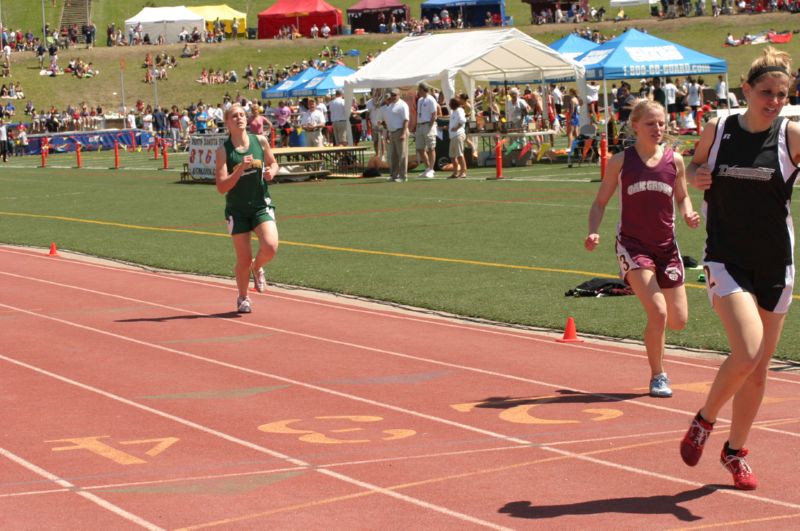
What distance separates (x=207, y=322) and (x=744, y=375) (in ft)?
23.9

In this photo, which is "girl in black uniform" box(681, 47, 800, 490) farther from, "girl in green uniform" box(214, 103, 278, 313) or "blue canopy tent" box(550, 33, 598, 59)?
"blue canopy tent" box(550, 33, 598, 59)

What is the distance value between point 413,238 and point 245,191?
6.44 m

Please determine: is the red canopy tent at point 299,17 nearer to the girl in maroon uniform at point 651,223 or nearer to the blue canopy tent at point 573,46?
the blue canopy tent at point 573,46

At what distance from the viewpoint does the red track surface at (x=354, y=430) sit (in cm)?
646

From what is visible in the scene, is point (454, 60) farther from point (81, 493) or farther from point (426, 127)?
point (81, 493)

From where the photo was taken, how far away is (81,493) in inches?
270

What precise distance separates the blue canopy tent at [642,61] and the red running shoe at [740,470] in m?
29.1

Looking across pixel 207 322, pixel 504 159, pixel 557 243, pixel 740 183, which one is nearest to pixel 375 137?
pixel 504 159

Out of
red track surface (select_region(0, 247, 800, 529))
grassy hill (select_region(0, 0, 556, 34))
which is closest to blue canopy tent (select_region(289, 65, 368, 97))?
red track surface (select_region(0, 247, 800, 529))

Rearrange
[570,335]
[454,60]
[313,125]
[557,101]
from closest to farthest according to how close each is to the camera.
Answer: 1. [570,335]
2. [454,60]
3. [313,125]
4. [557,101]

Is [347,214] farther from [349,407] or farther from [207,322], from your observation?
[349,407]

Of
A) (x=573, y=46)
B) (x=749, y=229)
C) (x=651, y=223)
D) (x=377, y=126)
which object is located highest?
(x=573, y=46)

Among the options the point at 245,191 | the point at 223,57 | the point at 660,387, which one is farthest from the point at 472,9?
the point at 660,387

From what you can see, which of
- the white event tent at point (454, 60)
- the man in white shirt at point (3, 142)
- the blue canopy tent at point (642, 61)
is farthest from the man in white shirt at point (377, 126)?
the man in white shirt at point (3, 142)
